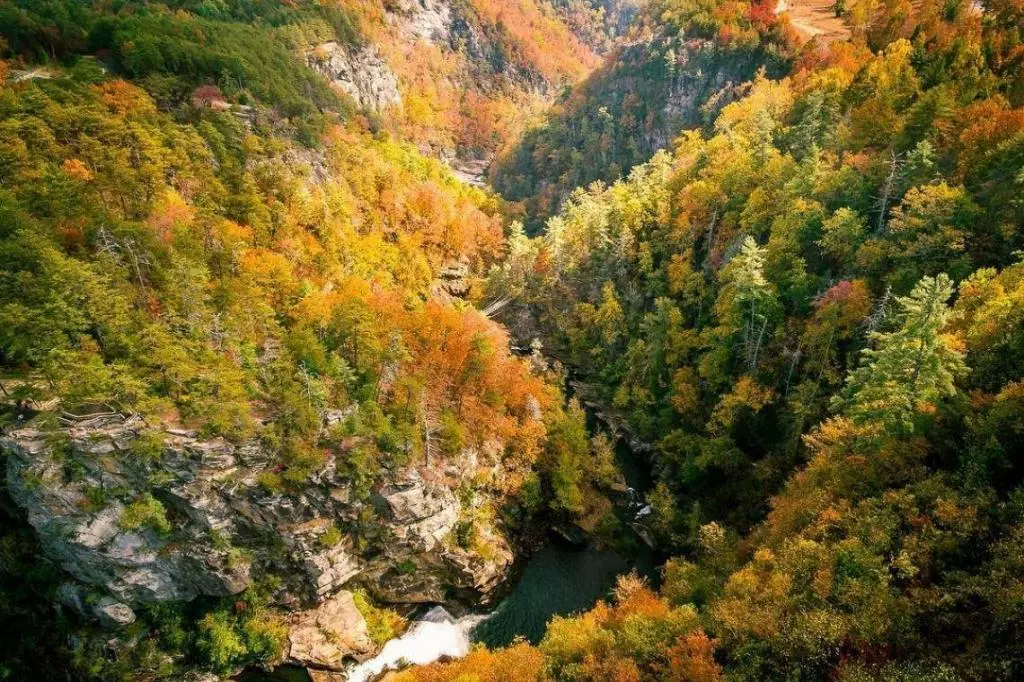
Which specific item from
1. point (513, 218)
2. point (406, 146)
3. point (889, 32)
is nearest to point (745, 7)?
point (889, 32)

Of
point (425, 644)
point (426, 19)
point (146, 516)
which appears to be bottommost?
point (425, 644)

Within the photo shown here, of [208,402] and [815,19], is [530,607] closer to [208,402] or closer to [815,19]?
[208,402]

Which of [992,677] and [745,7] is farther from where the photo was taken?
[745,7]

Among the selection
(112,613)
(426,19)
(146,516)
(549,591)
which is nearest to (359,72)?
(426,19)

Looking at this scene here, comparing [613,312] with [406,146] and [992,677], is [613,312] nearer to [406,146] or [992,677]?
[992,677]

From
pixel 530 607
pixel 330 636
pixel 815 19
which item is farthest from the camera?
pixel 815 19

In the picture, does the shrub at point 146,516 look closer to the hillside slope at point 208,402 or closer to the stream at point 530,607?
the hillside slope at point 208,402

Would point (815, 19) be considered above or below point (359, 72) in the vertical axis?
above

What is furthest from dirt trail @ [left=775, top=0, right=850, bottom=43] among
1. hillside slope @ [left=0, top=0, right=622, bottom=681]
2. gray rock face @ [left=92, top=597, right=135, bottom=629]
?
gray rock face @ [left=92, top=597, right=135, bottom=629]
